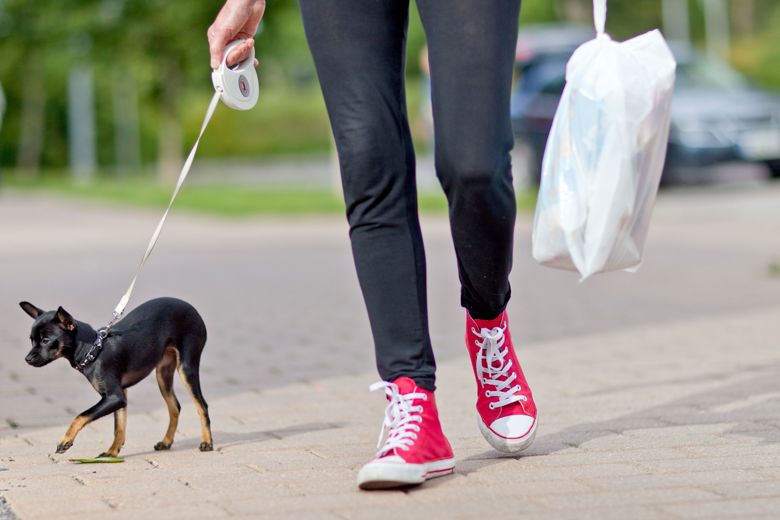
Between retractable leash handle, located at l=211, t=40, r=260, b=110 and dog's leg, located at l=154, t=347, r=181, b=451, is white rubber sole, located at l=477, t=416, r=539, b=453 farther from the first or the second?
retractable leash handle, located at l=211, t=40, r=260, b=110

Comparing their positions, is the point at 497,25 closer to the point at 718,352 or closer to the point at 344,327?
the point at 718,352

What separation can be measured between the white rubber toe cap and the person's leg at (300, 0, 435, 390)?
28 centimetres

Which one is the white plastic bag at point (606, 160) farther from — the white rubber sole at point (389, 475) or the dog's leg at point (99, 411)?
the dog's leg at point (99, 411)

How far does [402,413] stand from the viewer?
10.5 feet

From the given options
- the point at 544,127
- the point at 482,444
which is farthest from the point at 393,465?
the point at 544,127

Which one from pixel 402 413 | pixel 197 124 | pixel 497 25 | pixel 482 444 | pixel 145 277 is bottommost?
pixel 197 124

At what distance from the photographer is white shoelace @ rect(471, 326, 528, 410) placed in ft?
11.4

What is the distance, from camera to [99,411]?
346cm

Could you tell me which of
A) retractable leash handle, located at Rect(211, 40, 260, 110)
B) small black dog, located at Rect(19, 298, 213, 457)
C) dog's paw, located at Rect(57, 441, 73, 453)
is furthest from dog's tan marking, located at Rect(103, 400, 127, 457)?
retractable leash handle, located at Rect(211, 40, 260, 110)

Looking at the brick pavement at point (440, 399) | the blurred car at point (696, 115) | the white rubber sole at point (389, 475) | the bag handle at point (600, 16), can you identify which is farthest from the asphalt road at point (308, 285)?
the bag handle at point (600, 16)

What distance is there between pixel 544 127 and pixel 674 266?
7.71 meters

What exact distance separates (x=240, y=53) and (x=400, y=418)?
989 mm

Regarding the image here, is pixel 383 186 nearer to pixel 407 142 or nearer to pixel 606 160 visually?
pixel 407 142

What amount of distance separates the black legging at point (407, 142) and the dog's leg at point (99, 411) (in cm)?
67
